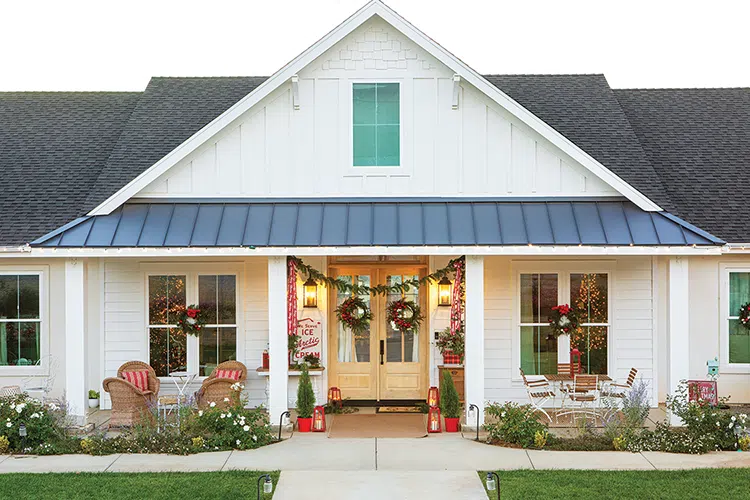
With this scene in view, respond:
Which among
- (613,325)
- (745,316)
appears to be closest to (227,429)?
(613,325)

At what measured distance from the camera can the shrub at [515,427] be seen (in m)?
13.1

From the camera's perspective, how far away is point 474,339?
1418 cm

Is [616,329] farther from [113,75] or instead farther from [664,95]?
[113,75]

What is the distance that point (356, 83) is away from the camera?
14.7 m

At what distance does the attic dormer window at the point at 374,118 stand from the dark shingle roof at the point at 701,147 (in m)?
5.96

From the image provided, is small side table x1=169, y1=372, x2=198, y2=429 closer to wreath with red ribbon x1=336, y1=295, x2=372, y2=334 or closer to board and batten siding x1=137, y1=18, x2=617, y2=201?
wreath with red ribbon x1=336, y1=295, x2=372, y2=334

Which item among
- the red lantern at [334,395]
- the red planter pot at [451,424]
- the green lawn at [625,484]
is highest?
the red lantern at [334,395]

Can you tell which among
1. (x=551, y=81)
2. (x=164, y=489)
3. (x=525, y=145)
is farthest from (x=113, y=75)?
(x=164, y=489)

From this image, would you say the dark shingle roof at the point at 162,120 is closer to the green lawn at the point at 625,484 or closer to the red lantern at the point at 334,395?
the red lantern at the point at 334,395

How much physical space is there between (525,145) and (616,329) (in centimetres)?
413

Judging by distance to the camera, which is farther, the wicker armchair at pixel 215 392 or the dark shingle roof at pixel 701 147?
the dark shingle roof at pixel 701 147

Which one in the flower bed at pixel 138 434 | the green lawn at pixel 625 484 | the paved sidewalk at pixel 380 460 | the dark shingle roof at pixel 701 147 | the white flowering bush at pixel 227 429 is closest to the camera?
the green lawn at pixel 625 484

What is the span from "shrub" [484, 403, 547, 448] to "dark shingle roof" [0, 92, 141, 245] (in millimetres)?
8796

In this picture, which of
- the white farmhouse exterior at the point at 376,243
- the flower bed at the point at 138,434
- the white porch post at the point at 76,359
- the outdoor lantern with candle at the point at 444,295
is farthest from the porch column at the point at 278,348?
the outdoor lantern with candle at the point at 444,295
